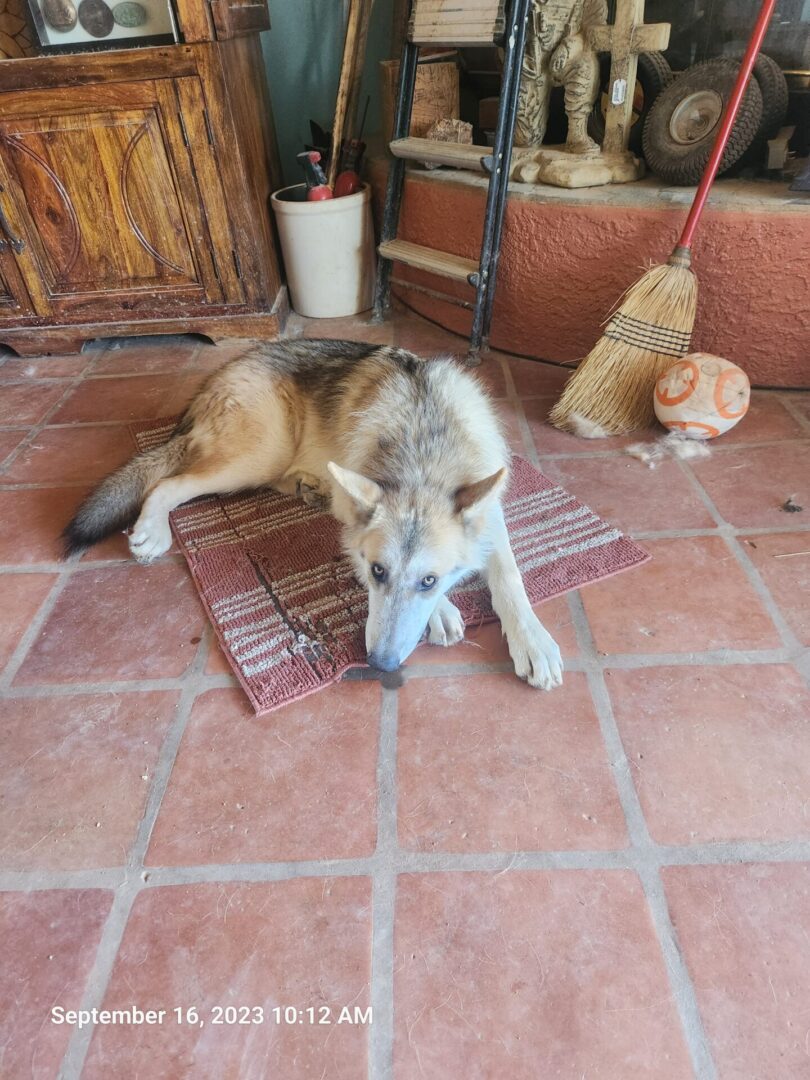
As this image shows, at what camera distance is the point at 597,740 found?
5.51 feet

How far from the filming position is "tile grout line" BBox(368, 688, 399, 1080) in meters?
1.20

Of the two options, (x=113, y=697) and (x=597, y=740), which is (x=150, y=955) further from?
(x=597, y=740)

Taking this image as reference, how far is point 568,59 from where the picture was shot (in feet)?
10.7

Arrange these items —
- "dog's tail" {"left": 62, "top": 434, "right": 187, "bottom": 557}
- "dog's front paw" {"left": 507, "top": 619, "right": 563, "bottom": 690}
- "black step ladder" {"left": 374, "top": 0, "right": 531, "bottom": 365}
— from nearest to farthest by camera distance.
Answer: "dog's front paw" {"left": 507, "top": 619, "right": 563, "bottom": 690} < "dog's tail" {"left": 62, "top": 434, "right": 187, "bottom": 557} < "black step ladder" {"left": 374, "top": 0, "right": 531, "bottom": 365}

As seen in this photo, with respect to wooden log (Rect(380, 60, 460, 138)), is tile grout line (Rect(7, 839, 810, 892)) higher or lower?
lower

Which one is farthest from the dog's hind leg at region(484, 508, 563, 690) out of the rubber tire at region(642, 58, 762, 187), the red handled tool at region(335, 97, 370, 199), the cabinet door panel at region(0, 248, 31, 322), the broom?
the cabinet door panel at region(0, 248, 31, 322)

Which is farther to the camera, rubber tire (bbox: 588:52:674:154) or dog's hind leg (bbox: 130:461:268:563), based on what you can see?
rubber tire (bbox: 588:52:674:154)

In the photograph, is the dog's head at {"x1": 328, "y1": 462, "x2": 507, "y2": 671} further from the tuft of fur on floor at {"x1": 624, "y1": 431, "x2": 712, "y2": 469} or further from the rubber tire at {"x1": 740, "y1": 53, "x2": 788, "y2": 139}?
the rubber tire at {"x1": 740, "y1": 53, "x2": 788, "y2": 139}

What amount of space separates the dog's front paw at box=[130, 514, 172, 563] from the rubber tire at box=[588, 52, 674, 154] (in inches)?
121

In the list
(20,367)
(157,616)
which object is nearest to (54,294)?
(20,367)

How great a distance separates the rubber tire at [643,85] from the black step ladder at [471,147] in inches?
24.3

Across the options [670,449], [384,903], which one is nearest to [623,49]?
[670,449]

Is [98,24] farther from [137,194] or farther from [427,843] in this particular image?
[427,843]

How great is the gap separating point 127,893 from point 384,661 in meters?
0.77
